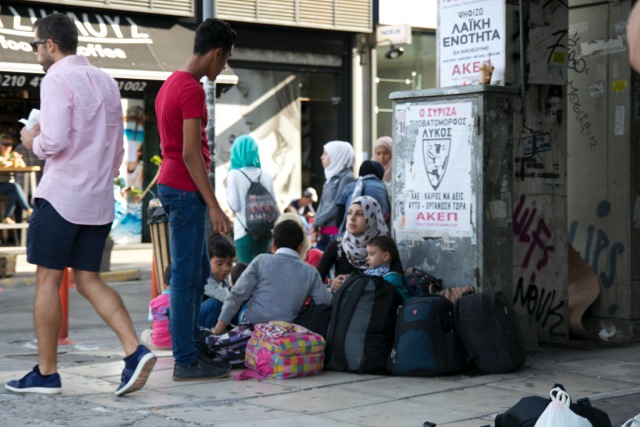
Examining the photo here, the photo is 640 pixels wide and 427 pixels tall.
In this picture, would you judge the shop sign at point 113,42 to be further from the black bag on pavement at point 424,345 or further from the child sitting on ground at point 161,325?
the black bag on pavement at point 424,345

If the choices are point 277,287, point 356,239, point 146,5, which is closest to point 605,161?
point 356,239

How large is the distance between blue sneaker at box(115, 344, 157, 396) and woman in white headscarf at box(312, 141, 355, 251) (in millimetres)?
3577

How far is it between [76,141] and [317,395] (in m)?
1.87

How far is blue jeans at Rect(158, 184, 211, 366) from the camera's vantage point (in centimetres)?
661

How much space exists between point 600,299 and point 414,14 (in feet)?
45.4

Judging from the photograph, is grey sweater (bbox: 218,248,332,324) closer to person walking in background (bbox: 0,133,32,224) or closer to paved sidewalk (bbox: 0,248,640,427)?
paved sidewalk (bbox: 0,248,640,427)

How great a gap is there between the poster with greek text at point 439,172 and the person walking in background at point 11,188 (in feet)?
33.9

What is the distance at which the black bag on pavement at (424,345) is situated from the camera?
6.96 metres

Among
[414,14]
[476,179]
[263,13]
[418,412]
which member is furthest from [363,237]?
[414,14]

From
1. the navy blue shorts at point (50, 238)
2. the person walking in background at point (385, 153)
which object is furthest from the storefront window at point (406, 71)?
the navy blue shorts at point (50, 238)

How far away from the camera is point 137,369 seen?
20.1 ft

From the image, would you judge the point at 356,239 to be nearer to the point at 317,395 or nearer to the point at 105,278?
the point at 317,395

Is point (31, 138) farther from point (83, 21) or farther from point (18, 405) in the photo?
point (83, 21)

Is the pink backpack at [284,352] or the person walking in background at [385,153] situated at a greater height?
the person walking in background at [385,153]
